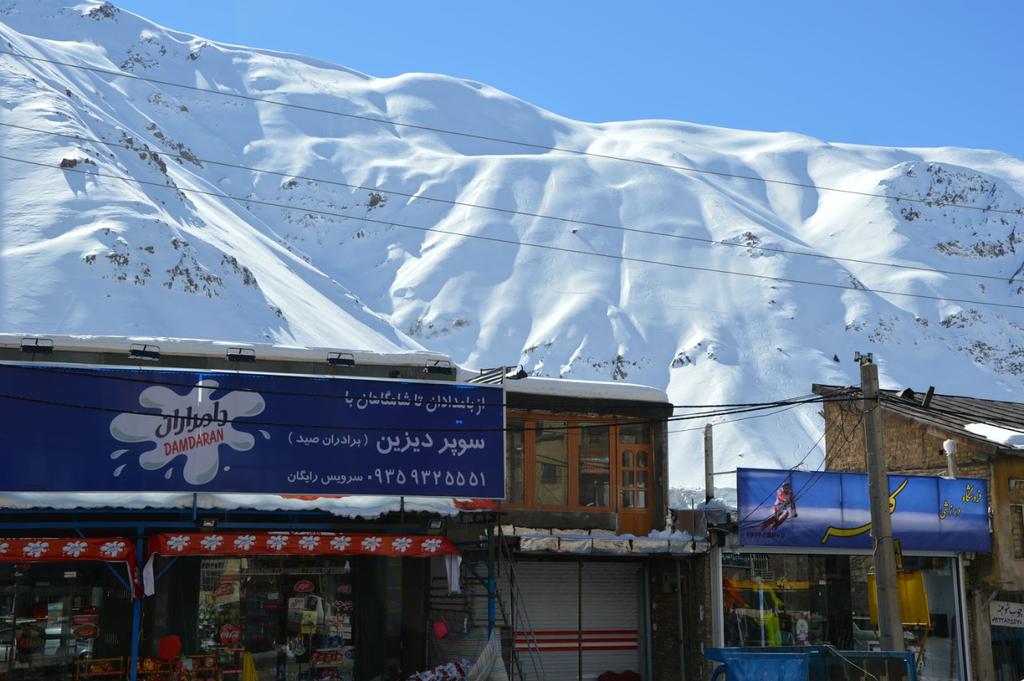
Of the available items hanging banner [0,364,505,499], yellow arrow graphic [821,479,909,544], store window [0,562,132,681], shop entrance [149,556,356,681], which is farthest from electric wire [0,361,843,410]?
yellow arrow graphic [821,479,909,544]

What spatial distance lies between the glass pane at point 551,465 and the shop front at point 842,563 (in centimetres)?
389

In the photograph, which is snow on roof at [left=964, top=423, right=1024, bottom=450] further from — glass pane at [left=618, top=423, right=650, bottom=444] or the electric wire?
the electric wire

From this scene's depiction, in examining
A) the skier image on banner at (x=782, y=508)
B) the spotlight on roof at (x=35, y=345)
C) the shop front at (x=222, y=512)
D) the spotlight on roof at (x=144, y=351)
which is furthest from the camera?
the skier image on banner at (x=782, y=508)

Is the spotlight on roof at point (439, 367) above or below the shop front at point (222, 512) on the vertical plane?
above

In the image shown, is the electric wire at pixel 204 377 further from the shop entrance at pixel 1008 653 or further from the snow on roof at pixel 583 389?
the shop entrance at pixel 1008 653

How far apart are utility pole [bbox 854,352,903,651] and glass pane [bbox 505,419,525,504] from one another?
927 centimetres

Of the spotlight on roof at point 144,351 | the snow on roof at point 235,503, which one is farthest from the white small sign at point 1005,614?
the spotlight on roof at point 144,351

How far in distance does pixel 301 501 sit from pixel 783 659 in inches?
362

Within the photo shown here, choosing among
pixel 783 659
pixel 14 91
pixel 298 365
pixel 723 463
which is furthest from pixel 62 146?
pixel 783 659

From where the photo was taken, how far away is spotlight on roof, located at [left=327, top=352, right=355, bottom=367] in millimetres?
23594

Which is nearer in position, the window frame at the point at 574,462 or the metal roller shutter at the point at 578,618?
the window frame at the point at 574,462

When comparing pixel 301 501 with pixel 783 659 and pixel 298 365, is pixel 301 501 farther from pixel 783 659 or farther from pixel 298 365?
pixel 783 659

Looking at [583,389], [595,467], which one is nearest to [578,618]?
[595,467]

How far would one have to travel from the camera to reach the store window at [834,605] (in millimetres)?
26156
